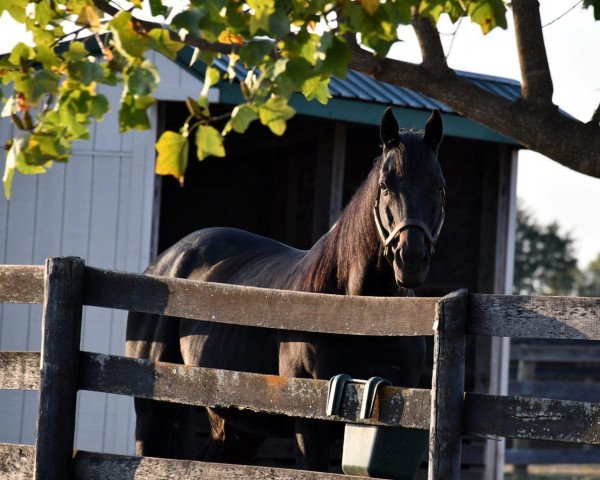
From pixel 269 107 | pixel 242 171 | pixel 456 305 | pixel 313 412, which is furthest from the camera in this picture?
pixel 242 171

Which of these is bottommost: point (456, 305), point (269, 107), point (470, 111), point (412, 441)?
point (412, 441)

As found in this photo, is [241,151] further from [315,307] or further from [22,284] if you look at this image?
[315,307]

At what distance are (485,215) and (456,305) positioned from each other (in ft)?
21.1

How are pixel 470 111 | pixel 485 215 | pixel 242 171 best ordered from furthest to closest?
1. pixel 242 171
2. pixel 485 215
3. pixel 470 111

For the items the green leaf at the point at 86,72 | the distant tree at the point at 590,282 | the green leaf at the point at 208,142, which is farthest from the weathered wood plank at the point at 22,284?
the distant tree at the point at 590,282

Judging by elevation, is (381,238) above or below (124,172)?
below

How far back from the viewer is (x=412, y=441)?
4.39 m

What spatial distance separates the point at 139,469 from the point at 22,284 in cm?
92

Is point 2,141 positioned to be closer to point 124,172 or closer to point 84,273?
point 124,172

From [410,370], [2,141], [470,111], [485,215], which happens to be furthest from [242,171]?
[410,370]

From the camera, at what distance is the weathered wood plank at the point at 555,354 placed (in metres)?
16.2

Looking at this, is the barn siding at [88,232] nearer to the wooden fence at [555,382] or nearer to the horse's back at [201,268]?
the horse's back at [201,268]

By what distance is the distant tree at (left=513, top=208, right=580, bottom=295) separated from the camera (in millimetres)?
44094

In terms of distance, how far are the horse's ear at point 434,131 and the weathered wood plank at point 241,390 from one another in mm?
1310
